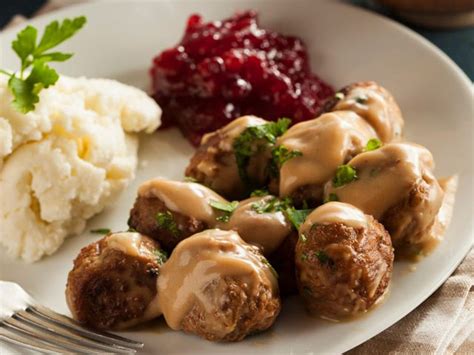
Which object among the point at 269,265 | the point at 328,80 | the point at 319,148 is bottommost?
the point at 328,80

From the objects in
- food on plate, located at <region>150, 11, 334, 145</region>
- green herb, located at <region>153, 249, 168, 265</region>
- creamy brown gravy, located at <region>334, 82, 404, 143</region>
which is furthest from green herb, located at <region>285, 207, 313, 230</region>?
food on plate, located at <region>150, 11, 334, 145</region>

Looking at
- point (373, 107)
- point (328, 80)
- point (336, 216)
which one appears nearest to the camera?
point (336, 216)

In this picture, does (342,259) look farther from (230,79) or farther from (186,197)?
(230,79)

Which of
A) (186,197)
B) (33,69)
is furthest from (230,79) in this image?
(186,197)

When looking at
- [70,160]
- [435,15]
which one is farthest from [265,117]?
[435,15]

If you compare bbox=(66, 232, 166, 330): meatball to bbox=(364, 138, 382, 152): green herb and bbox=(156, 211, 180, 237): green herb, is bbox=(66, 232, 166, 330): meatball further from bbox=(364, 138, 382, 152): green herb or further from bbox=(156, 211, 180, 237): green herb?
bbox=(364, 138, 382, 152): green herb

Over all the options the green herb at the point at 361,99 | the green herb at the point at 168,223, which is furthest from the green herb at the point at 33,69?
the green herb at the point at 361,99

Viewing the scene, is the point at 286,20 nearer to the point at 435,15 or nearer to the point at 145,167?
the point at 435,15
